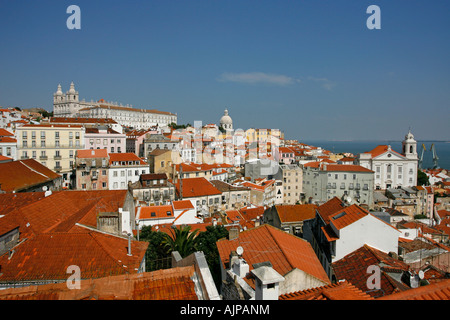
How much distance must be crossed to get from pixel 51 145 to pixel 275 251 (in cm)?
3934

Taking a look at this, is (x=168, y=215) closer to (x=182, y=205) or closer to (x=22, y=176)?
(x=182, y=205)

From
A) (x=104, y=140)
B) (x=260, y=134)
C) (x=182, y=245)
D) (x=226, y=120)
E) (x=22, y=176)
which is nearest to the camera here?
(x=182, y=245)

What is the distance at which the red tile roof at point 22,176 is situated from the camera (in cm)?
2177

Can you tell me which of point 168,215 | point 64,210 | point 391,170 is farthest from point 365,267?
point 391,170

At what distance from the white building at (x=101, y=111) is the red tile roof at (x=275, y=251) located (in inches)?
3904

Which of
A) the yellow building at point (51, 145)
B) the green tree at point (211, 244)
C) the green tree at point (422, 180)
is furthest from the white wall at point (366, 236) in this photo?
the green tree at point (422, 180)

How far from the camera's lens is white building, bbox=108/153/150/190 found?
123 ft

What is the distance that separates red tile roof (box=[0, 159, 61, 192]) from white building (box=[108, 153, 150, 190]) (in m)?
9.21

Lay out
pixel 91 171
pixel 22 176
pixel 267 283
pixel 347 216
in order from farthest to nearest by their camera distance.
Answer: pixel 91 171 < pixel 22 176 < pixel 347 216 < pixel 267 283

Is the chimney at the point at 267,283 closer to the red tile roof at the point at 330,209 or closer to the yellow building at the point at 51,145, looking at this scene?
the red tile roof at the point at 330,209

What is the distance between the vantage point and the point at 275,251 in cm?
998

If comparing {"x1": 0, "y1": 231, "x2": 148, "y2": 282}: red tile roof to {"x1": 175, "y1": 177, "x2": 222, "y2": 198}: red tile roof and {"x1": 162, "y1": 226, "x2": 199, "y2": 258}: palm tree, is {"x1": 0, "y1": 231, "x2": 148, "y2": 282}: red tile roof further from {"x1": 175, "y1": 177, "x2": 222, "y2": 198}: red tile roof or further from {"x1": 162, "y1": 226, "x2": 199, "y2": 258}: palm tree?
{"x1": 175, "y1": 177, "x2": 222, "y2": 198}: red tile roof
